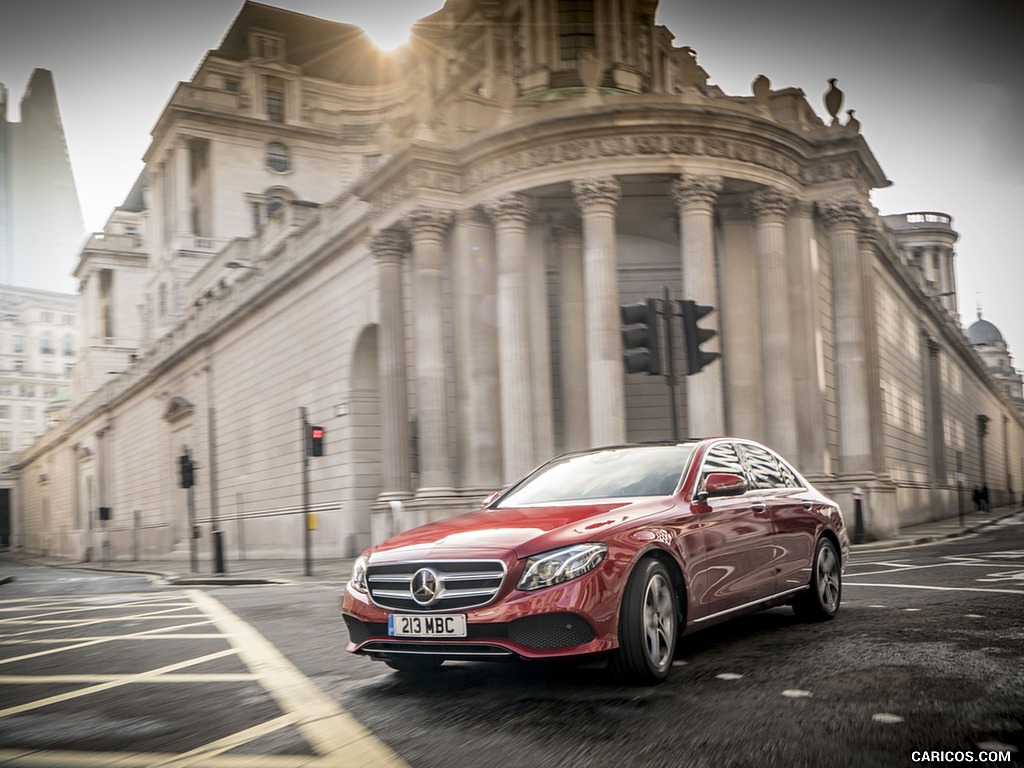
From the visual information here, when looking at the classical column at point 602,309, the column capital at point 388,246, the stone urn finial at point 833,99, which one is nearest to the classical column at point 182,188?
the column capital at point 388,246

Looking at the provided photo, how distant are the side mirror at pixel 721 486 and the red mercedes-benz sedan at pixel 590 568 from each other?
0.01 m

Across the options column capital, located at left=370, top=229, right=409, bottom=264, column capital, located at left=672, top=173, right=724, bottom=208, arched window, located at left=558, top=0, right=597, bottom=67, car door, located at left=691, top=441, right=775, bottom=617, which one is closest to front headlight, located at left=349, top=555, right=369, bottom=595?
car door, located at left=691, top=441, right=775, bottom=617

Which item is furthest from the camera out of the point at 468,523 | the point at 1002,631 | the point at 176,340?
the point at 176,340

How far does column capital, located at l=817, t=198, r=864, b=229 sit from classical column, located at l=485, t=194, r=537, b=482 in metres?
8.23

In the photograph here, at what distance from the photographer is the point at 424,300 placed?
29.1 meters

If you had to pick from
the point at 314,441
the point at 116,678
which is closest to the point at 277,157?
the point at 314,441

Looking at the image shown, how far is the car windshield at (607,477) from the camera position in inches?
289

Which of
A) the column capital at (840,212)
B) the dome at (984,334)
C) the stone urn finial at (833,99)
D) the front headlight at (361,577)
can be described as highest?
the dome at (984,334)

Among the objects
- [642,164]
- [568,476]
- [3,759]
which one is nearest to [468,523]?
[568,476]

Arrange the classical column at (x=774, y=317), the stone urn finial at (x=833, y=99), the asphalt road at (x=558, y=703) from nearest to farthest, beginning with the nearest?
the asphalt road at (x=558, y=703)
the classical column at (x=774, y=317)
the stone urn finial at (x=833, y=99)

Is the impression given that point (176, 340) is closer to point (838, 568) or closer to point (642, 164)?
point (642, 164)

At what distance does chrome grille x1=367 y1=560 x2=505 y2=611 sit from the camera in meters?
5.95

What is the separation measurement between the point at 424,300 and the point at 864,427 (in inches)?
490

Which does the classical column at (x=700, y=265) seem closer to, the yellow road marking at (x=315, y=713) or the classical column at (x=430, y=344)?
the classical column at (x=430, y=344)
